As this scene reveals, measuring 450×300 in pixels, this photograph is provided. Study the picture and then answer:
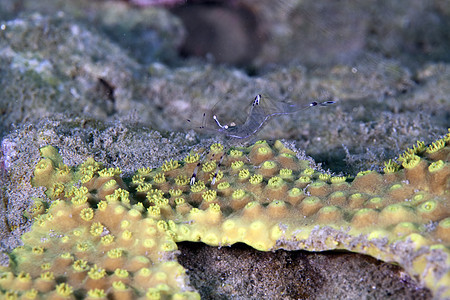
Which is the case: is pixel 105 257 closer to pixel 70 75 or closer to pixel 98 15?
pixel 70 75

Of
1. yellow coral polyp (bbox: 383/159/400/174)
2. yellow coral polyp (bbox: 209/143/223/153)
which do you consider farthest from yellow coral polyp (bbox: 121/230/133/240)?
yellow coral polyp (bbox: 383/159/400/174)

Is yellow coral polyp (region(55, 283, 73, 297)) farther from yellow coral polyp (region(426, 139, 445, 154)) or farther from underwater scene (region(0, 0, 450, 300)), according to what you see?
yellow coral polyp (region(426, 139, 445, 154))

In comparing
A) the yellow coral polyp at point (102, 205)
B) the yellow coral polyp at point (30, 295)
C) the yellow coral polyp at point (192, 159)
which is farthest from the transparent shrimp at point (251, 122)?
the yellow coral polyp at point (30, 295)

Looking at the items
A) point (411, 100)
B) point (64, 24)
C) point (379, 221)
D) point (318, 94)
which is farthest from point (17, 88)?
point (411, 100)

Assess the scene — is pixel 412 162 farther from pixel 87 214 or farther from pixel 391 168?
pixel 87 214

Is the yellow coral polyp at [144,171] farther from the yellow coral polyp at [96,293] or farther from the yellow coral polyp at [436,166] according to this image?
the yellow coral polyp at [436,166]

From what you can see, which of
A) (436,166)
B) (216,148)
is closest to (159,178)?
(216,148)

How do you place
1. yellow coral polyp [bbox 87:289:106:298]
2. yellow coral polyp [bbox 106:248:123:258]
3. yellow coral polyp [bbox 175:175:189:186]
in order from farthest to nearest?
yellow coral polyp [bbox 175:175:189:186]
yellow coral polyp [bbox 106:248:123:258]
yellow coral polyp [bbox 87:289:106:298]
